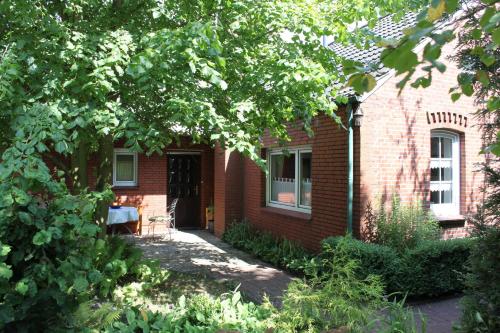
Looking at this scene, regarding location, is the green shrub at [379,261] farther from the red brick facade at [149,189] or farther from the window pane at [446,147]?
the red brick facade at [149,189]

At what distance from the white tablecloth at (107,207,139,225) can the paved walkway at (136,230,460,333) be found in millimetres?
744

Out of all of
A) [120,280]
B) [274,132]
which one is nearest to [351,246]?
[274,132]

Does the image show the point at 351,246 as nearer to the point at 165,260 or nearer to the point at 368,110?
the point at 368,110

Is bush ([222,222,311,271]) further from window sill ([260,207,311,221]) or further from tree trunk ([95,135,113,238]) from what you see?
tree trunk ([95,135,113,238])

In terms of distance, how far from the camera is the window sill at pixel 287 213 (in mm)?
9429

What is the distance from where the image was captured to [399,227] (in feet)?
24.8

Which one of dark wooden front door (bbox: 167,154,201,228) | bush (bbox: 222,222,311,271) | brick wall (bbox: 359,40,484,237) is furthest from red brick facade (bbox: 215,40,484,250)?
dark wooden front door (bbox: 167,154,201,228)

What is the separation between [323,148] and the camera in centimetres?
883

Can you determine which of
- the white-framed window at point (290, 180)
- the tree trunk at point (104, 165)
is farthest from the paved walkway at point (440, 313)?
the tree trunk at point (104, 165)

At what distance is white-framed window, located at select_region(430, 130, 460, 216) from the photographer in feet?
29.1

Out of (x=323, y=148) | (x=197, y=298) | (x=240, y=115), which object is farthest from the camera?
(x=323, y=148)

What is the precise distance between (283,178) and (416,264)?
4430 mm

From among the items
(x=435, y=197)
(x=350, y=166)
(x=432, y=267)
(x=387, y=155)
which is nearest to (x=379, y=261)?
(x=432, y=267)

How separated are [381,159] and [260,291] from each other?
121 inches
